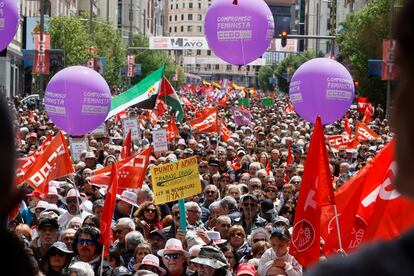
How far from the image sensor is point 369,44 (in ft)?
158

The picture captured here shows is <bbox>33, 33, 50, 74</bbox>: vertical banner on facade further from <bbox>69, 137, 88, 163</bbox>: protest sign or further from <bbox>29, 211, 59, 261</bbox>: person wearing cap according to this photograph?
<bbox>29, 211, 59, 261</bbox>: person wearing cap

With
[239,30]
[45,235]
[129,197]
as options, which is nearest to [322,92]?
[239,30]

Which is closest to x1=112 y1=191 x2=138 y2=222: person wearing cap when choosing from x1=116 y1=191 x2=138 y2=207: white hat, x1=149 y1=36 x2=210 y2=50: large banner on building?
x1=116 y1=191 x2=138 y2=207: white hat

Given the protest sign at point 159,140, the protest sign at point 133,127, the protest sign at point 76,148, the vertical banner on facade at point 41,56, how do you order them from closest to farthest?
the protest sign at point 76,148
the protest sign at point 159,140
the protest sign at point 133,127
the vertical banner on facade at point 41,56

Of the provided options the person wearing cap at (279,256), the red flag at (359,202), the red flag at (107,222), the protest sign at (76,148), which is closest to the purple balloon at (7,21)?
the protest sign at (76,148)

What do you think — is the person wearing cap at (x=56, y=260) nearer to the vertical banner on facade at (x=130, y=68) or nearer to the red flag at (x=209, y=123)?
the red flag at (x=209, y=123)

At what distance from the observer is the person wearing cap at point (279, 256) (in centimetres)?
729

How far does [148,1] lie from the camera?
149 metres

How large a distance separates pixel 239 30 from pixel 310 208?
7.70 m

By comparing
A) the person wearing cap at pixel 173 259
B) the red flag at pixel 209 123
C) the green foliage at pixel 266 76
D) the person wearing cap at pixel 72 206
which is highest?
the person wearing cap at pixel 173 259

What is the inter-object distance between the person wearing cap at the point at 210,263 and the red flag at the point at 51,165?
14.8 feet

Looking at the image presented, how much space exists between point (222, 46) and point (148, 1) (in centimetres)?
13654

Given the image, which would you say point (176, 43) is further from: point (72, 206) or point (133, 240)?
point (133, 240)

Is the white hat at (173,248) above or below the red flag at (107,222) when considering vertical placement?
below
